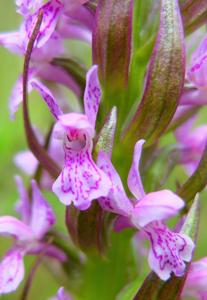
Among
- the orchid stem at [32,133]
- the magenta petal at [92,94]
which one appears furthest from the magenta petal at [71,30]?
the magenta petal at [92,94]

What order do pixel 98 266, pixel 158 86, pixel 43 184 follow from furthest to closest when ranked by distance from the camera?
pixel 43 184
pixel 98 266
pixel 158 86

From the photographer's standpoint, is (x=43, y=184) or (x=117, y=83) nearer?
(x=117, y=83)

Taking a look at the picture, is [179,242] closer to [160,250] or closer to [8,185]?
[160,250]

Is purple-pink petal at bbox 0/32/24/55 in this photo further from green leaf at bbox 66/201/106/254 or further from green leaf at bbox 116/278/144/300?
green leaf at bbox 116/278/144/300

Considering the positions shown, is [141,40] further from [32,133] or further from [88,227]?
[88,227]

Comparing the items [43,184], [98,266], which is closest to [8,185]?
[43,184]

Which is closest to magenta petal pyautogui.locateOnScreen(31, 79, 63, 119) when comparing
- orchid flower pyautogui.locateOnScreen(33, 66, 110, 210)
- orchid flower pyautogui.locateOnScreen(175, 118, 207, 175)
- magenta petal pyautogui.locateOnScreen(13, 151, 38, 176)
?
orchid flower pyautogui.locateOnScreen(33, 66, 110, 210)
